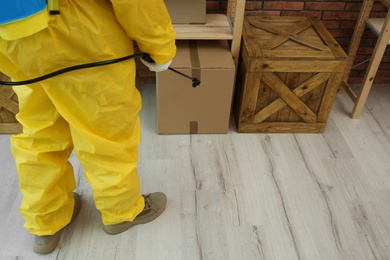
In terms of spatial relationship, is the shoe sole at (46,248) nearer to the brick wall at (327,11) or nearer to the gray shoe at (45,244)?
the gray shoe at (45,244)

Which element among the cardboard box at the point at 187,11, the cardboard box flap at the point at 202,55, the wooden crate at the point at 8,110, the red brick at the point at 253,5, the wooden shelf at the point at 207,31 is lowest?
the wooden crate at the point at 8,110

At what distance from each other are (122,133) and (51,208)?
1.46ft

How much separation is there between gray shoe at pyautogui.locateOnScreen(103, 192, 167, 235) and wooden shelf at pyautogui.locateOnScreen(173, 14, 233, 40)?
0.82 m

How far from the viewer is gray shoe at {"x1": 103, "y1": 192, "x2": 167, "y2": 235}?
1.51m

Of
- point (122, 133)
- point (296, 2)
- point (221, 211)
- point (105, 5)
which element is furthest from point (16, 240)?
point (296, 2)

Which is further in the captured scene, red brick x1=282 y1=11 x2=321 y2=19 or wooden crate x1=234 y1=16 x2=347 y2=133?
red brick x1=282 y1=11 x2=321 y2=19

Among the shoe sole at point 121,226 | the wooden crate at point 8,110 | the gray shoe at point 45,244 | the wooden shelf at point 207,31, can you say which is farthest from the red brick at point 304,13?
the gray shoe at point 45,244

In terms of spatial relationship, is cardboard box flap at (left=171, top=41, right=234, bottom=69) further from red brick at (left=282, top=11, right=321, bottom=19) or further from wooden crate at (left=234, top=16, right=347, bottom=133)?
red brick at (left=282, top=11, right=321, bottom=19)

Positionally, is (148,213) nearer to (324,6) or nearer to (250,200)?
(250,200)

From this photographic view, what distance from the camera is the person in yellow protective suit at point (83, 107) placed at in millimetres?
944

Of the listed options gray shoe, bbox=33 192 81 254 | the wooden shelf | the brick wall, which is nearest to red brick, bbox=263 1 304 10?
the brick wall

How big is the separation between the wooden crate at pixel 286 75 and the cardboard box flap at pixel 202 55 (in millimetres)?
117

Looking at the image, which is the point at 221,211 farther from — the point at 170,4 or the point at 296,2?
the point at 296,2

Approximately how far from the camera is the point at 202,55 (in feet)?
6.23
